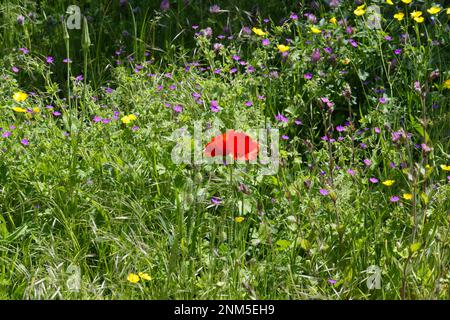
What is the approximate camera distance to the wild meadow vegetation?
9.62ft

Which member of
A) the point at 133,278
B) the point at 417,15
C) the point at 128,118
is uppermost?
the point at 417,15

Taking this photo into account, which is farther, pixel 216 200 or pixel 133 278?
pixel 216 200

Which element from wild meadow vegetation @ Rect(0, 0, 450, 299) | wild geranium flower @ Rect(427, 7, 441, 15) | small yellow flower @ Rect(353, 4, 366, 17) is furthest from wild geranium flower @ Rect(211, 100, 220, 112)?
wild geranium flower @ Rect(427, 7, 441, 15)

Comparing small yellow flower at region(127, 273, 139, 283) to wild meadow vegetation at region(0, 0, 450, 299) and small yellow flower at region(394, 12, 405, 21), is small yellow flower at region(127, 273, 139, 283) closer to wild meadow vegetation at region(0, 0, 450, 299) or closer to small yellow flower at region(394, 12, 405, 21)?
wild meadow vegetation at region(0, 0, 450, 299)

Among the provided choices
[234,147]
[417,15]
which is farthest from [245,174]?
[417,15]

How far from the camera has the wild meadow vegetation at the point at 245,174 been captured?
293 cm

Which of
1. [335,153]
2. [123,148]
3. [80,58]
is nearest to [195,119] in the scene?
[123,148]

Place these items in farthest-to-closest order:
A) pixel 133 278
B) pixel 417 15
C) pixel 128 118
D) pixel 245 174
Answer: pixel 417 15
pixel 128 118
pixel 245 174
pixel 133 278

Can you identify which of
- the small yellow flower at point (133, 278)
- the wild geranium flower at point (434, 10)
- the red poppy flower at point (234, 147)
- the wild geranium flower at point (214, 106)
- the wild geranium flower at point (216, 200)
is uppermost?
the wild geranium flower at point (434, 10)

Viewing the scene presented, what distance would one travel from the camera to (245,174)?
323cm

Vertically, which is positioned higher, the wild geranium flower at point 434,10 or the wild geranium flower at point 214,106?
the wild geranium flower at point 434,10

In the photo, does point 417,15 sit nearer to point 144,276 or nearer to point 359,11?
point 359,11

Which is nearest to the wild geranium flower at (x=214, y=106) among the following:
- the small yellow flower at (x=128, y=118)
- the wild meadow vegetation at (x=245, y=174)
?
the wild meadow vegetation at (x=245, y=174)

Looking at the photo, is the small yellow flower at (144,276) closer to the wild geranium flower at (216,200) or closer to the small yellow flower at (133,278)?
the small yellow flower at (133,278)
